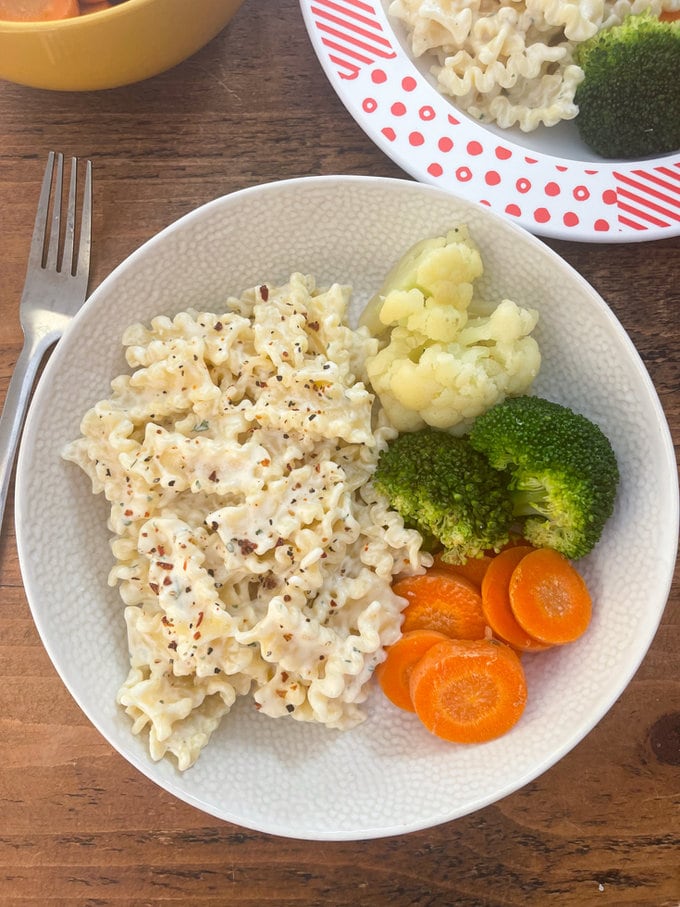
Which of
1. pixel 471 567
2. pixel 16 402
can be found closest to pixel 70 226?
pixel 16 402

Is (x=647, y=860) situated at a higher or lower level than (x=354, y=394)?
lower

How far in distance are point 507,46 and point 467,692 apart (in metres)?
1.54

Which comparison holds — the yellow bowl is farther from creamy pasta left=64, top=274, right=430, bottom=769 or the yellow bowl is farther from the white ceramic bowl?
creamy pasta left=64, top=274, right=430, bottom=769

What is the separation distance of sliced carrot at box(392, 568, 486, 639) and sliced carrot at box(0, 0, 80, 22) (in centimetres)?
148

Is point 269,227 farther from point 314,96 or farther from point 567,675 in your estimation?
point 567,675

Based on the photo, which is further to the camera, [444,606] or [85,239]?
[85,239]

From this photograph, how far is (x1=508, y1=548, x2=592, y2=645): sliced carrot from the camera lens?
1.71 metres

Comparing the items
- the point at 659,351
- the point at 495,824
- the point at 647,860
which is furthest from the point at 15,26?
the point at 647,860

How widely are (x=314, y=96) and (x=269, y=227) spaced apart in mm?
456

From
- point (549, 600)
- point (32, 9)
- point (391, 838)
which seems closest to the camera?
point (32, 9)

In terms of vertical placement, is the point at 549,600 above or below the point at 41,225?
below

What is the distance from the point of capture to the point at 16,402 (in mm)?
1894

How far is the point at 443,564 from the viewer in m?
1.82

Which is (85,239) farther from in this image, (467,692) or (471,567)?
(467,692)
